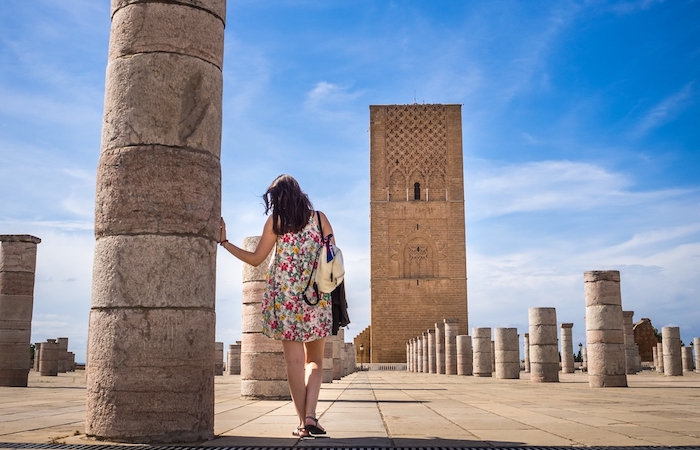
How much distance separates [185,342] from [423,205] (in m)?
41.5

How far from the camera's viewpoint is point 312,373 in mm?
3951

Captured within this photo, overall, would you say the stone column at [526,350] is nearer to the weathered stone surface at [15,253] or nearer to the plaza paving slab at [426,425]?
the weathered stone surface at [15,253]

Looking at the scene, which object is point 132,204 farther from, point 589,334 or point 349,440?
point 589,334

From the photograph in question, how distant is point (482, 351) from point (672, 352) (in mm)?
5314

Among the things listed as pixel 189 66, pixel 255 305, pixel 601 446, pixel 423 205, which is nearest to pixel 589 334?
pixel 255 305

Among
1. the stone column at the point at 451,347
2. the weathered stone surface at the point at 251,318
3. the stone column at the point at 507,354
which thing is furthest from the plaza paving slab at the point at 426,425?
the stone column at the point at 451,347

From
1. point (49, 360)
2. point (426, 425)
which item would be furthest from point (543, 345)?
point (49, 360)

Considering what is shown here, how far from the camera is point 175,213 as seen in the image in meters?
4.00

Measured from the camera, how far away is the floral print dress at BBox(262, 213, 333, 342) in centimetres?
390

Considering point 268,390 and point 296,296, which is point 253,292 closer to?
point 268,390

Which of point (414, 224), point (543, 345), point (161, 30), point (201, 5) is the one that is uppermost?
point (414, 224)

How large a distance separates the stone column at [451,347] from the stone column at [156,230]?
20.9 metres

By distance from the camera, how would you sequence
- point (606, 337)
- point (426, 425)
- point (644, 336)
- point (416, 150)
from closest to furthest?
point (426, 425), point (606, 337), point (644, 336), point (416, 150)

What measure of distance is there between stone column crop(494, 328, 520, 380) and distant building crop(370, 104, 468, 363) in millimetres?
24361
